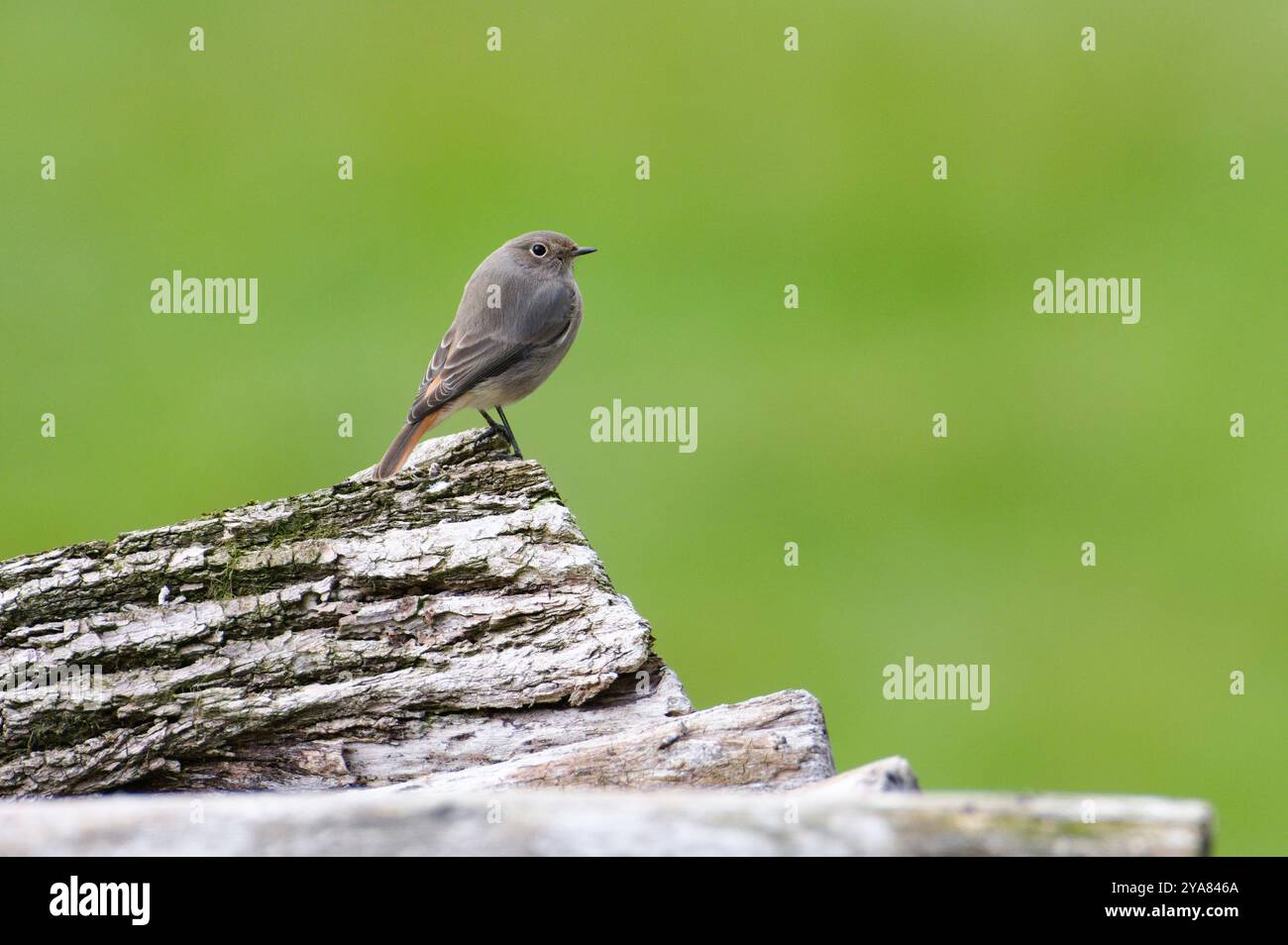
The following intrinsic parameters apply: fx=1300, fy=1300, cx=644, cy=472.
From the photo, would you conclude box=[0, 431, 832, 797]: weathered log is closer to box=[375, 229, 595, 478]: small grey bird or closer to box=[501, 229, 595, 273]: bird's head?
box=[375, 229, 595, 478]: small grey bird

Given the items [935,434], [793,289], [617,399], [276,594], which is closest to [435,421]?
[276,594]

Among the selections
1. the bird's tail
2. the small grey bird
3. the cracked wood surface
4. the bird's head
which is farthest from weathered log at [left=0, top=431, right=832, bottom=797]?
the bird's head

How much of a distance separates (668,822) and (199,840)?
101 cm

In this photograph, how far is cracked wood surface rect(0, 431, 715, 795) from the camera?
5086 millimetres

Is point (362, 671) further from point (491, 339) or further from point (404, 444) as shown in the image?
point (491, 339)

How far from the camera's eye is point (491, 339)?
30.4ft

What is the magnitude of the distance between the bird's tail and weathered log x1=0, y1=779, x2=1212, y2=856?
13.5 ft

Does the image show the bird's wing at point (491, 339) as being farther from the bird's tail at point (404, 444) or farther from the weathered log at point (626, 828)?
the weathered log at point (626, 828)

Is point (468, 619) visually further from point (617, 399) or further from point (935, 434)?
point (935, 434)

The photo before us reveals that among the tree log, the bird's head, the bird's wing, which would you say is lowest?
the tree log

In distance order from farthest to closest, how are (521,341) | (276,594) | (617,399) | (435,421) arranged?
(617,399) < (521,341) < (435,421) < (276,594)

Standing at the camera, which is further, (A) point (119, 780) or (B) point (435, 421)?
(B) point (435, 421)

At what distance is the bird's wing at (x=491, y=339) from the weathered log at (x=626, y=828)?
590cm

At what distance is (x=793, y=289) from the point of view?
769 inches
